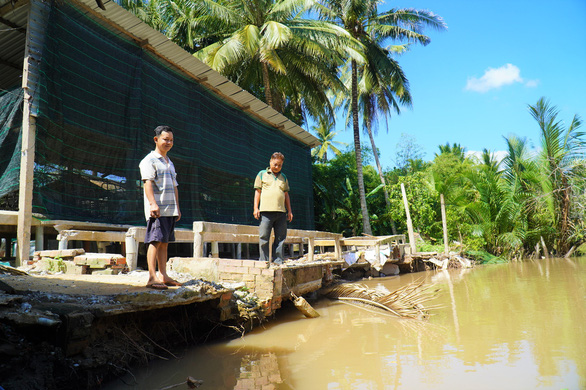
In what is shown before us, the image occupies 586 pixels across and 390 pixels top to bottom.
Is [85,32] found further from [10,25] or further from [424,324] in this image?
[424,324]

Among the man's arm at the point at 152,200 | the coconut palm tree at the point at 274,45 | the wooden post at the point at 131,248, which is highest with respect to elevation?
the coconut palm tree at the point at 274,45

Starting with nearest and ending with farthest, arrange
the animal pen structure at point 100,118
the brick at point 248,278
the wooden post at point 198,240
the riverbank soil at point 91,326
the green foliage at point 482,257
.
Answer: the riverbank soil at point 91,326 → the brick at point 248,278 → the wooden post at point 198,240 → the animal pen structure at point 100,118 → the green foliage at point 482,257

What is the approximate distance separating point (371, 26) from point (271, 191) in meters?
16.7

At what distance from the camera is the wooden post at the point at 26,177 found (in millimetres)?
5312

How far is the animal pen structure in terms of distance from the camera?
5.72 metres

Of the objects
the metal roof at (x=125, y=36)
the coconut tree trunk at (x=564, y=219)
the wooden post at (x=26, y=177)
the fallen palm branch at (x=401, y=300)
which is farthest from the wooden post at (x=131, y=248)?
the coconut tree trunk at (x=564, y=219)

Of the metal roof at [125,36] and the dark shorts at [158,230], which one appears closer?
the dark shorts at [158,230]

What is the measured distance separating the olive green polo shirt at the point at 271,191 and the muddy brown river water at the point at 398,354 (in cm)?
150

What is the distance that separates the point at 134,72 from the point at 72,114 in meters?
1.74

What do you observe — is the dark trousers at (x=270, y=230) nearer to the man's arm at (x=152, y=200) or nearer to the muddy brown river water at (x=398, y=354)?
the muddy brown river water at (x=398, y=354)

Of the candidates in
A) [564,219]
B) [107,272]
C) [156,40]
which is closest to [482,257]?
[564,219]

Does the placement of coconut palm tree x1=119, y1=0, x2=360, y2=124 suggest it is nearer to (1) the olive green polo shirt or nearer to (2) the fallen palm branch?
(1) the olive green polo shirt

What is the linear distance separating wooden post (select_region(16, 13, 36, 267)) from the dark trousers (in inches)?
121

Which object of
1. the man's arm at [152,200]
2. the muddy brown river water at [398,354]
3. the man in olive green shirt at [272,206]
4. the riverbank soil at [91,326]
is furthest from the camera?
the man in olive green shirt at [272,206]
